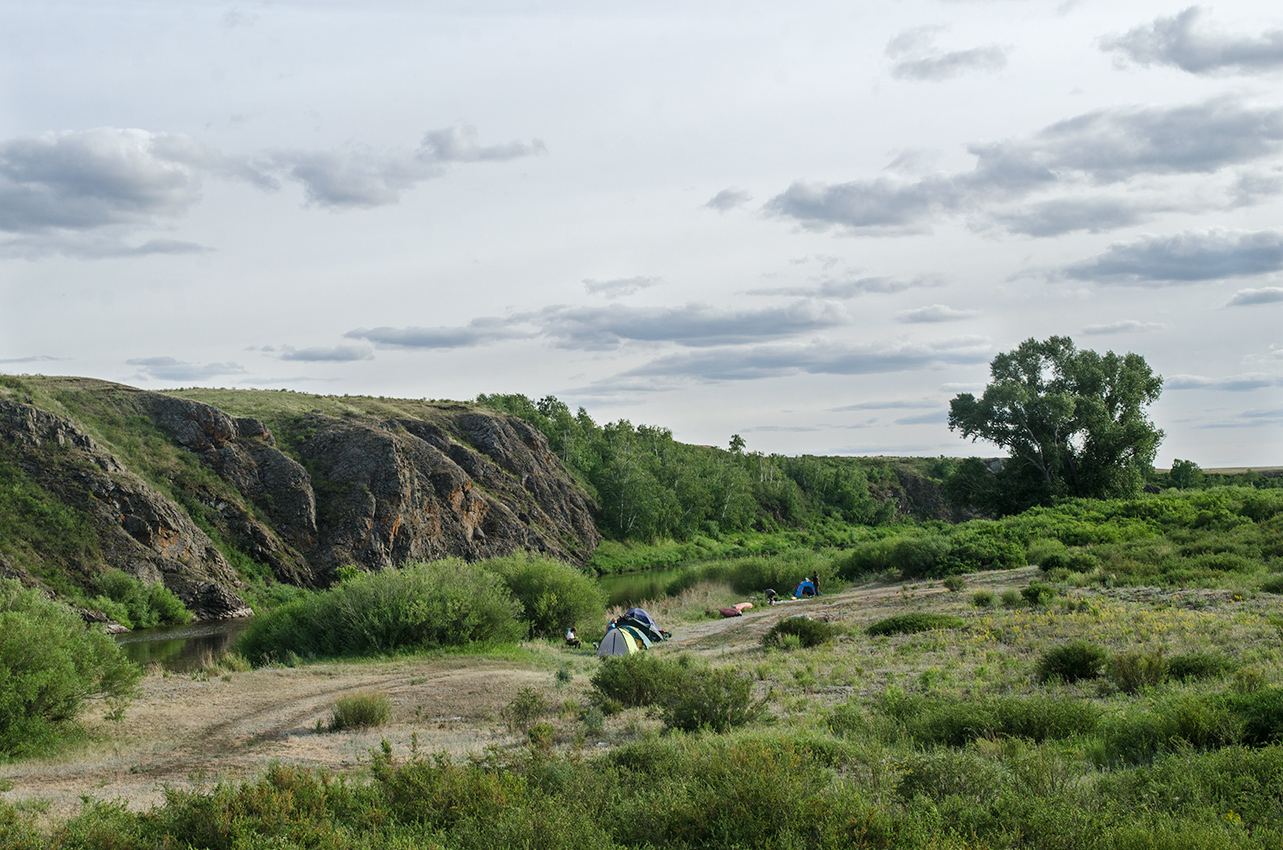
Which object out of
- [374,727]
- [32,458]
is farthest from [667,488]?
[374,727]

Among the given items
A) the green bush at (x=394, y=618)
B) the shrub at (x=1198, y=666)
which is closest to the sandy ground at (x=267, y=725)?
the green bush at (x=394, y=618)

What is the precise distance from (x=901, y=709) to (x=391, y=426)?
60.7m

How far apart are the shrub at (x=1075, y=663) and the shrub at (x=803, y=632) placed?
7616mm

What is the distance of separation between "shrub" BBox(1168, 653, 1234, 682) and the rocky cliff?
41.1 meters

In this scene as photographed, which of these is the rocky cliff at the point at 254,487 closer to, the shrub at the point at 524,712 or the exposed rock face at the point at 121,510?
the exposed rock face at the point at 121,510

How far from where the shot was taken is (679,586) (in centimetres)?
4625

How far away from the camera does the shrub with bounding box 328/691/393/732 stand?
13.5 m

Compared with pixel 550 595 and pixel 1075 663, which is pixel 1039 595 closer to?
→ pixel 1075 663

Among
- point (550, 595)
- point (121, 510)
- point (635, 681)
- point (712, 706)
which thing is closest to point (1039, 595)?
point (635, 681)

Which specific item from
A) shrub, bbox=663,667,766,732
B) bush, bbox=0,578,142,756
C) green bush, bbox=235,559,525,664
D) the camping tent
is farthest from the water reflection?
shrub, bbox=663,667,766,732

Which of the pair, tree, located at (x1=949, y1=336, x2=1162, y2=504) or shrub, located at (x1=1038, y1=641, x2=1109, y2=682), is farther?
tree, located at (x1=949, y1=336, x2=1162, y2=504)

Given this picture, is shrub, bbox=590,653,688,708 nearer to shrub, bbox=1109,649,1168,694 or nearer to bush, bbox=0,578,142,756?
shrub, bbox=1109,649,1168,694

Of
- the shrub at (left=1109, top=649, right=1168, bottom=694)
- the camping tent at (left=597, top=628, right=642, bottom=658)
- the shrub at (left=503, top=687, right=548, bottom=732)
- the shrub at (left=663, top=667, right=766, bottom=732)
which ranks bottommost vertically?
the camping tent at (left=597, top=628, right=642, bottom=658)

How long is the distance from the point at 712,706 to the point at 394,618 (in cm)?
1390
